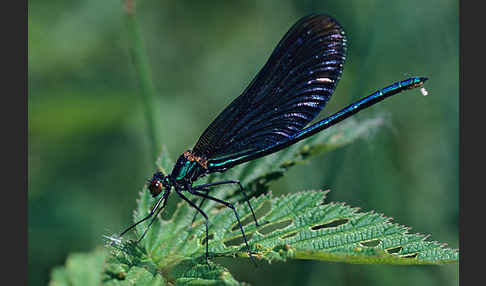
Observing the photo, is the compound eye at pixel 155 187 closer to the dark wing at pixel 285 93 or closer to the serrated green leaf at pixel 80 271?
the dark wing at pixel 285 93

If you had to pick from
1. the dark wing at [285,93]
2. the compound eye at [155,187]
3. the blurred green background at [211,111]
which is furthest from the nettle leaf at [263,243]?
the blurred green background at [211,111]

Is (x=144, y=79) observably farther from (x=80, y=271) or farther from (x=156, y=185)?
(x=80, y=271)

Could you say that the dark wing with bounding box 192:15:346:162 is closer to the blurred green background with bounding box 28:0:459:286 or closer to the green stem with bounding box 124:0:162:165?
the green stem with bounding box 124:0:162:165

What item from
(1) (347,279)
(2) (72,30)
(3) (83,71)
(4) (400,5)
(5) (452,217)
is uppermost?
(4) (400,5)

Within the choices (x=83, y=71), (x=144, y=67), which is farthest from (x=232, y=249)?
(x=83, y=71)

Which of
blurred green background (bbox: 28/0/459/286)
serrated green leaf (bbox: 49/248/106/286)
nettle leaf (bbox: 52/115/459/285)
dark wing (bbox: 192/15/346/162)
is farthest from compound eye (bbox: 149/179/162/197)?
blurred green background (bbox: 28/0/459/286)

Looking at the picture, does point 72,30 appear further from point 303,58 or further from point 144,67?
point 303,58
